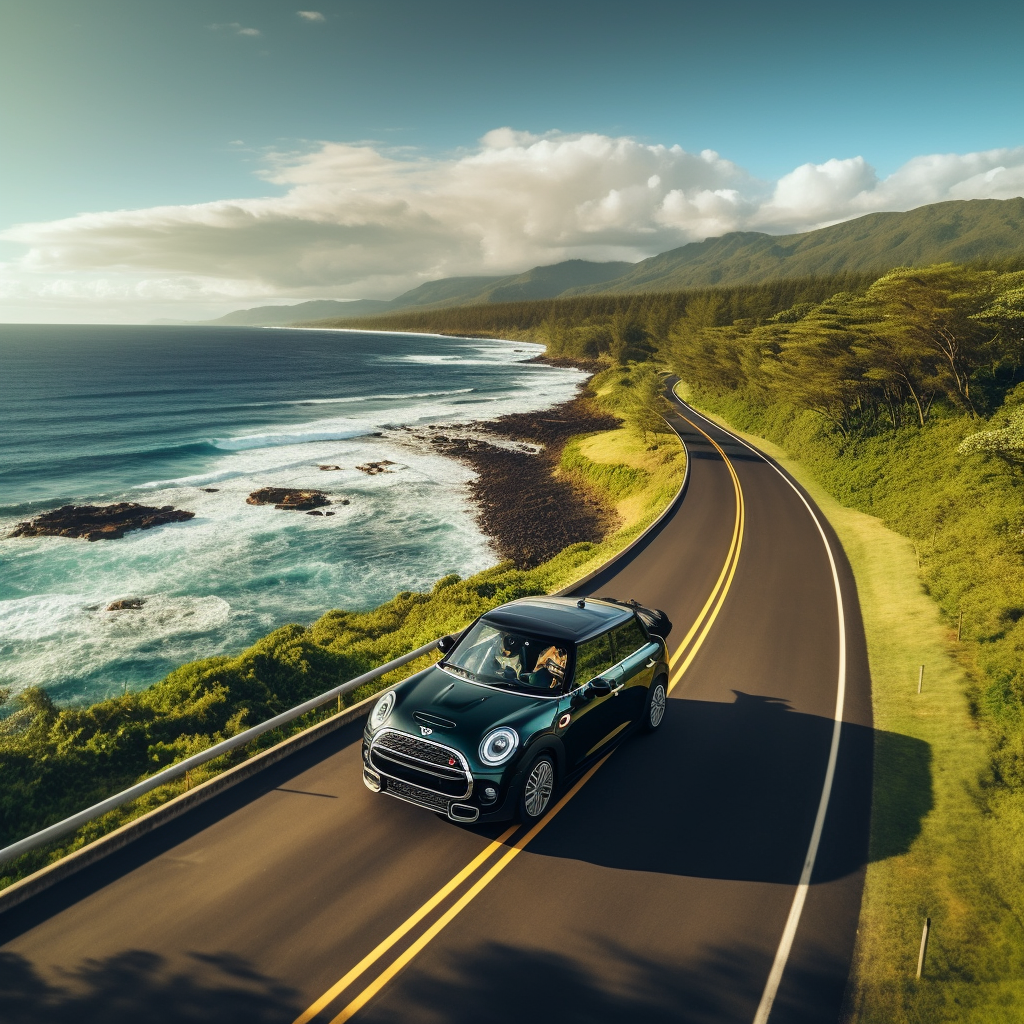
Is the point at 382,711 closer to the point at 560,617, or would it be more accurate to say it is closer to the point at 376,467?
the point at 560,617

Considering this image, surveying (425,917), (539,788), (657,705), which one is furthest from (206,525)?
(425,917)

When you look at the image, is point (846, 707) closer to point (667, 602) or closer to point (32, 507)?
point (667, 602)

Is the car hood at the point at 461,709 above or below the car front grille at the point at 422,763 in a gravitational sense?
above

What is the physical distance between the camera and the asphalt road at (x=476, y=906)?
560 centimetres

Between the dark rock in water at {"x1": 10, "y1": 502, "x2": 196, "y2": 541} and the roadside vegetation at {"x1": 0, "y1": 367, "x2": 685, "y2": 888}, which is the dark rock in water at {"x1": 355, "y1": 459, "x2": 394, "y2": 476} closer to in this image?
the dark rock in water at {"x1": 10, "y1": 502, "x2": 196, "y2": 541}

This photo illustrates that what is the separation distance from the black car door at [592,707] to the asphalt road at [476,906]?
0.72 metres

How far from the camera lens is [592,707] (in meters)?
8.48

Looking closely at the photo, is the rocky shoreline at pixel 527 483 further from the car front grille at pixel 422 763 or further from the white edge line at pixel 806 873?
the car front grille at pixel 422 763

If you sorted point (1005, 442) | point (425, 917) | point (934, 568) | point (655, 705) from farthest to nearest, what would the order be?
1. point (1005, 442)
2. point (934, 568)
3. point (655, 705)
4. point (425, 917)

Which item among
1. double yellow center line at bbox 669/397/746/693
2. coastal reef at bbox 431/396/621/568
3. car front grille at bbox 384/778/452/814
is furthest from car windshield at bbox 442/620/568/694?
coastal reef at bbox 431/396/621/568

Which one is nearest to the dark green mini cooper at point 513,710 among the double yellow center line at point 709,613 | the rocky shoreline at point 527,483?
the double yellow center line at point 709,613

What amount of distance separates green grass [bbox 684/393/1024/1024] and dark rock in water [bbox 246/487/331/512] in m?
31.2

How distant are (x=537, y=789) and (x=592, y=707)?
1.31 m

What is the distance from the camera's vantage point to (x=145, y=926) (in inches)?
246
